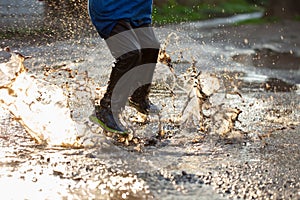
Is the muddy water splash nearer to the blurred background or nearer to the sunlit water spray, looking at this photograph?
the sunlit water spray

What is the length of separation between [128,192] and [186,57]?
5.62m

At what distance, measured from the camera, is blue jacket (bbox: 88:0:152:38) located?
4.66 meters

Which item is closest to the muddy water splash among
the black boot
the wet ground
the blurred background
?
the wet ground

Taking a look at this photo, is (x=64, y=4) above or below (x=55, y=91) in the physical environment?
above

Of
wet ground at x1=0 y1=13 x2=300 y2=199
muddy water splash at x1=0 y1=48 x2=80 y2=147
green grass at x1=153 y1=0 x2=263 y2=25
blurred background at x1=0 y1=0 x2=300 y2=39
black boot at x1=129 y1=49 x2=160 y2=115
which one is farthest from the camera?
Result: green grass at x1=153 y1=0 x2=263 y2=25

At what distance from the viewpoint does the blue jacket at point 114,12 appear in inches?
183

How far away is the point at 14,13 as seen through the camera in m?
10.4

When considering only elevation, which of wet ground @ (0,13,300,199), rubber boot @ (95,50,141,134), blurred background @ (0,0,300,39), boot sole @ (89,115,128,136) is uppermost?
blurred background @ (0,0,300,39)

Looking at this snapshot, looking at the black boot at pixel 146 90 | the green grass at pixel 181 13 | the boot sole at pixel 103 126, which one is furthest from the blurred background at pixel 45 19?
the boot sole at pixel 103 126

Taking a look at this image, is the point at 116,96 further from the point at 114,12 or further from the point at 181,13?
the point at 181,13

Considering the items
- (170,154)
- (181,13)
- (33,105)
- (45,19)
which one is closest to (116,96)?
(33,105)

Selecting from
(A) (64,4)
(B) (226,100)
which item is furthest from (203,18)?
(B) (226,100)

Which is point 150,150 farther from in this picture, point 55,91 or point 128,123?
point 55,91

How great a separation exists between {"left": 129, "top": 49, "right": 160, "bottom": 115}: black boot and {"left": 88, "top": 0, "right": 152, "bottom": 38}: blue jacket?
0.24 metres
